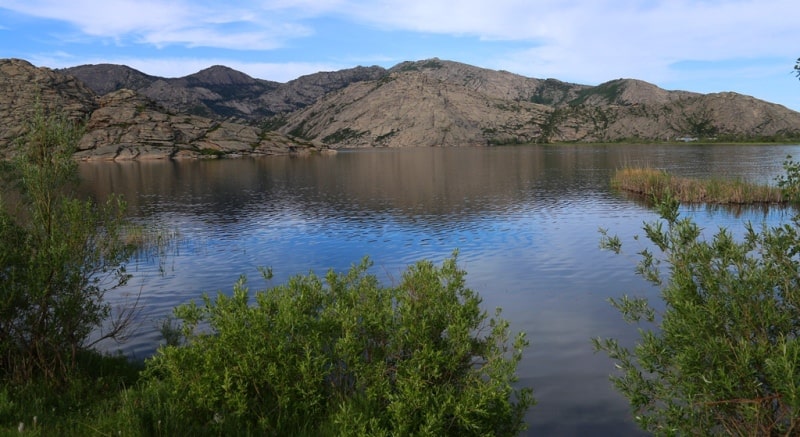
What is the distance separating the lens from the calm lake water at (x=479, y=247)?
19406 millimetres

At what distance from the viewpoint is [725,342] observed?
9203 millimetres

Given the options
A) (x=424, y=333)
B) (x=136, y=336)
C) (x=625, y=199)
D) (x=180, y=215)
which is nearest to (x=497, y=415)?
(x=424, y=333)

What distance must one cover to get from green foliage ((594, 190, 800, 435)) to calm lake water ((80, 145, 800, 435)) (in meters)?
5.59

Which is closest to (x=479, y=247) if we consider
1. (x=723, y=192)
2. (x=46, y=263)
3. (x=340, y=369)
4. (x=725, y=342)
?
Answer: (x=340, y=369)

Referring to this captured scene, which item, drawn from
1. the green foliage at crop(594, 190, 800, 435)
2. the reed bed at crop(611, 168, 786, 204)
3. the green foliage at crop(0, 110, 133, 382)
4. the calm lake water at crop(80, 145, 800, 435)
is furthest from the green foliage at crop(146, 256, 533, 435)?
the reed bed at crop(611, 168, 786, 204)

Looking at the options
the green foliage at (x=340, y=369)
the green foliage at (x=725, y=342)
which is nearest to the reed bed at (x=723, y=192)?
the green foliage at (x=725, y=342)

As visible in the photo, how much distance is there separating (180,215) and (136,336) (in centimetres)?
3990

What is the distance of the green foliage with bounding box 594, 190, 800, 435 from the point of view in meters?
8.93

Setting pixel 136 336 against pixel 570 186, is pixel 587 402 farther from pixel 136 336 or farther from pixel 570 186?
pixel 570 186

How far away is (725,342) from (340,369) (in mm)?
7740

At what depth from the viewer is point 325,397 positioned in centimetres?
1126

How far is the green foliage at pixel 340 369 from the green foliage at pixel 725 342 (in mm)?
2918

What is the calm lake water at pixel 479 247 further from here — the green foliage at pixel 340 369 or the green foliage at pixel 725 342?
the green foliage at pixel 340 369

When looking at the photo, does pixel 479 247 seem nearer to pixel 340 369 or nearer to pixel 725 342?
pixel 340 369
